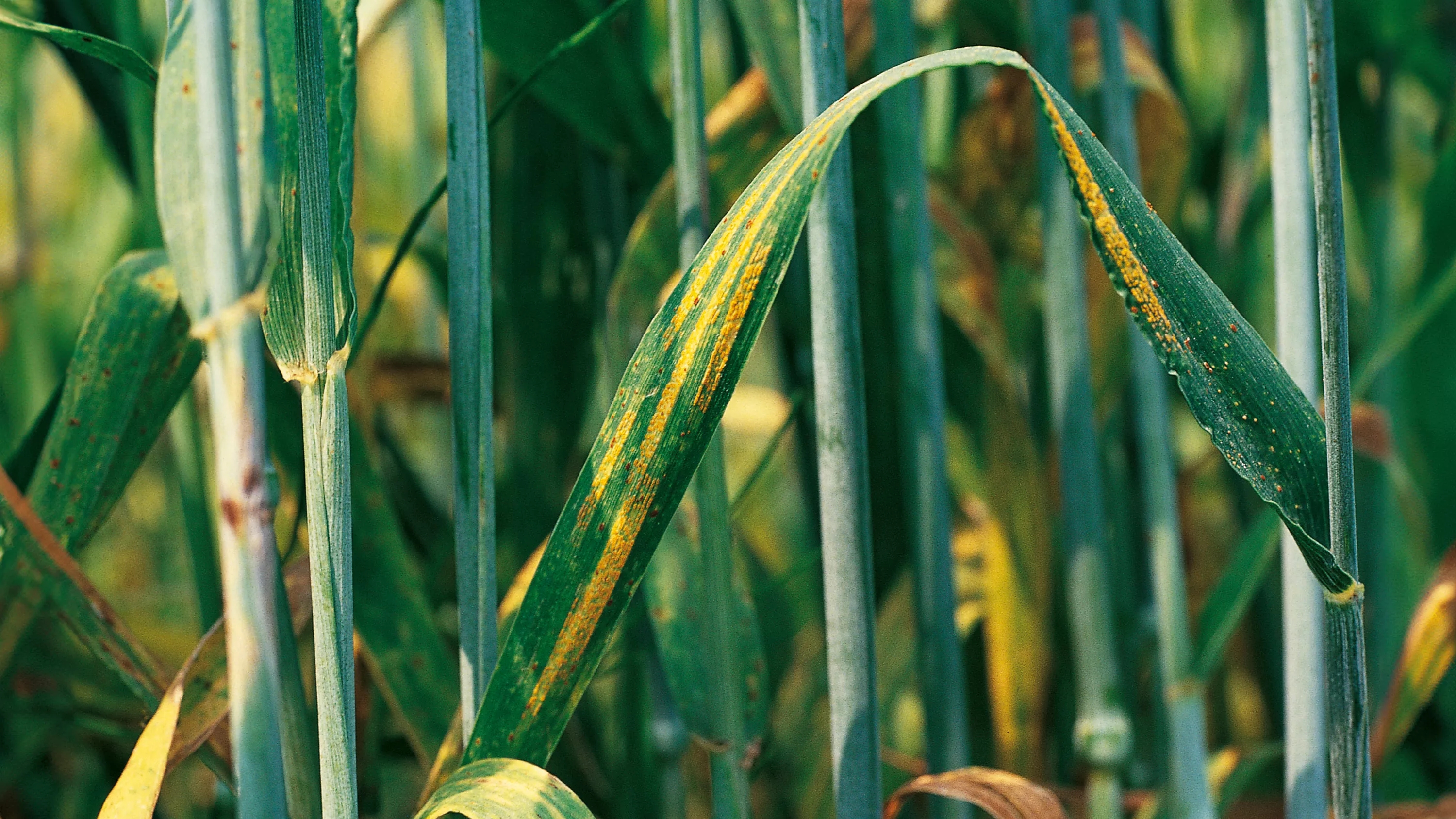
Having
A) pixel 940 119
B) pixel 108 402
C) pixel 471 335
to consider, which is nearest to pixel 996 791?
pixel 471 335

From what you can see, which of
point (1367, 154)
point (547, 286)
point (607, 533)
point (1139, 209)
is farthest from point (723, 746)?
point (1367, 154)

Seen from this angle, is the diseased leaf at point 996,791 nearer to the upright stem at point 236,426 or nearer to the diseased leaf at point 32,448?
the upright stem at point 236,426

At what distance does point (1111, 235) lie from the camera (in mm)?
308

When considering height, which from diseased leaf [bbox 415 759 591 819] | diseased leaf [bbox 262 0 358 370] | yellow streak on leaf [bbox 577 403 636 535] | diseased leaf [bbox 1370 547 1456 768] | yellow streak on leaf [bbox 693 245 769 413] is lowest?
diseased leaf [bbox 1370 547 1456 768]

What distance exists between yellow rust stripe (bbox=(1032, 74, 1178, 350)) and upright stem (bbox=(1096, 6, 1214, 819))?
0.22 meters

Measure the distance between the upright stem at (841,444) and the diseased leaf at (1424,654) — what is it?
33cm

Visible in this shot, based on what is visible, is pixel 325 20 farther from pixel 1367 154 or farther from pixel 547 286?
pixel 1367 154

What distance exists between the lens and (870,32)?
1.89 feet

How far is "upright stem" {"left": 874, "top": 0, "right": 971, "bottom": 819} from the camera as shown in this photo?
0.48 meters

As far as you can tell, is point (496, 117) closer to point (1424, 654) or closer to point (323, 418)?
point (323, 418)

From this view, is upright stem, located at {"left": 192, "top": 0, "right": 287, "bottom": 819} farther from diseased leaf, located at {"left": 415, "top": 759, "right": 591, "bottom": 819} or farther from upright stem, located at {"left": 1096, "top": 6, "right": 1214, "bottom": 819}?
upright stem, located at {"left": 1096, "top": 6, "right": 1214, "bottom": 819}

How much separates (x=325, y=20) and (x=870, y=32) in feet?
1.02

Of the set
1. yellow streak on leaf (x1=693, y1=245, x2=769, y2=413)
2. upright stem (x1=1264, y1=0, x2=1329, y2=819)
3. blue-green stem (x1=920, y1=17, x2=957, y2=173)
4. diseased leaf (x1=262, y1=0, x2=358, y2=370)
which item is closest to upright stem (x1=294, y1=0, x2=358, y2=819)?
diseased leaf (x1=262, y1=0, x2=358, y2=370)

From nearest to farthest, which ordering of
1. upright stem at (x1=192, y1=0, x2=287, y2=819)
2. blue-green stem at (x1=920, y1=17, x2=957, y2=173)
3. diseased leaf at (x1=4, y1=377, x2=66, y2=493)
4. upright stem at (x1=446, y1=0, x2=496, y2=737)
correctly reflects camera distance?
upright stem at (x1=192, y1=0, x2=287, y2=819) < upright stem at (x1=446, y1=0, x2=496, y2=737) < diseased leaf at (x1=4, y1=377, x2=66, y2=493) < blue-green stem at (x1=920, y1=17, x2=957, y2=173)
